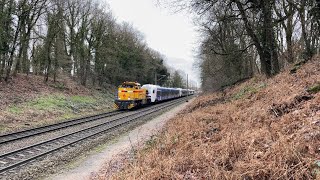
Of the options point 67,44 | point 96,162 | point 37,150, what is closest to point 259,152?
point 96,162

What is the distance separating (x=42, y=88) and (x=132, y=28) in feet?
120

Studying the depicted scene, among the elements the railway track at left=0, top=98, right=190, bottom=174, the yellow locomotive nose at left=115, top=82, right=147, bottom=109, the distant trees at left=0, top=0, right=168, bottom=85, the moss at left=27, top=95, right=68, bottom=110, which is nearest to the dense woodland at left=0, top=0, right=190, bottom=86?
the distant trees at left=0, top=0, right=168, bottom=85

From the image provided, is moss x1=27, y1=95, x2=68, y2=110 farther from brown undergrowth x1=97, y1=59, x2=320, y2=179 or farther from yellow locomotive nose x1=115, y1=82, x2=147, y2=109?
brown undergrowth x1=97, y1=59, x2=320, y2=179

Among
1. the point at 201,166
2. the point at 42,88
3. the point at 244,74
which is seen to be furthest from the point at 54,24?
the point at 201,166

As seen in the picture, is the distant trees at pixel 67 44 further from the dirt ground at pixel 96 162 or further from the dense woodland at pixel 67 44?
the dirt ground at pixel 96 162

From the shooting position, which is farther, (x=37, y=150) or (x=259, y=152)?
(x=37, y=150)

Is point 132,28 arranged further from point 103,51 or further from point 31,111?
point 31,111

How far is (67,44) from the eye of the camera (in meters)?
39.7

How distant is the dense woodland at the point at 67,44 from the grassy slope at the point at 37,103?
172 centimetres

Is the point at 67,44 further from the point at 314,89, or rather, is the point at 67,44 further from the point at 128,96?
the point at 314,89

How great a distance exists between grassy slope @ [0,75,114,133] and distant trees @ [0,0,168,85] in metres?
1.79

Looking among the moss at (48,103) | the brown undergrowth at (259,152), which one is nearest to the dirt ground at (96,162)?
the brown undergrowth at (259,152)

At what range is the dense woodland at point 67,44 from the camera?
26000mm

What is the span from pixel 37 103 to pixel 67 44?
17.7 meters
